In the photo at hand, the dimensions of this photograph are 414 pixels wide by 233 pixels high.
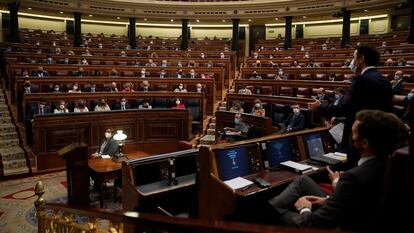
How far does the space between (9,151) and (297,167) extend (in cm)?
557

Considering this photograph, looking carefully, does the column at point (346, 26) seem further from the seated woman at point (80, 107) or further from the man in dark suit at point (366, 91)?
the man in dark suit at point (366, 91)

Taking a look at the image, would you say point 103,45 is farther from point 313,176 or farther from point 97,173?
point 313,176

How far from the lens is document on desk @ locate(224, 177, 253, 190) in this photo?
2434 millimetres

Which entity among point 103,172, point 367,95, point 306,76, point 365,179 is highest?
point 306,76

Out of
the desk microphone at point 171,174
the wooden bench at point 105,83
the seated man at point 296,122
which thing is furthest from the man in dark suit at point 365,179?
the wooden bench at point 105,83

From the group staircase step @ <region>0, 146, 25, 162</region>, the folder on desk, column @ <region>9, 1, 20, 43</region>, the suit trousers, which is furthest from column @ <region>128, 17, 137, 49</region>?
the suit trousers

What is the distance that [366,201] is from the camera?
5.28 ft

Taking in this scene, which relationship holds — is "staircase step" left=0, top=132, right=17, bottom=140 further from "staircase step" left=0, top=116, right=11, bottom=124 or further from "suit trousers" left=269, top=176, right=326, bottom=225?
"suit trousers" left=269, top=176, right=326, bottom=225

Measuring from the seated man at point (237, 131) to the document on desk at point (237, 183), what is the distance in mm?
A: 3495

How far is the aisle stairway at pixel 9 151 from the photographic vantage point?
5789mm

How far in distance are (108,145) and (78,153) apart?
1192 mm

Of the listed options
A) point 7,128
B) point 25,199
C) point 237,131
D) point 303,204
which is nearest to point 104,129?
point 7,128

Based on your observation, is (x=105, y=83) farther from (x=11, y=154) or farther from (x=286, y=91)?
(x=286, y=91)

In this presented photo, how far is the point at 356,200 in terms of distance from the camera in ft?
5.37
